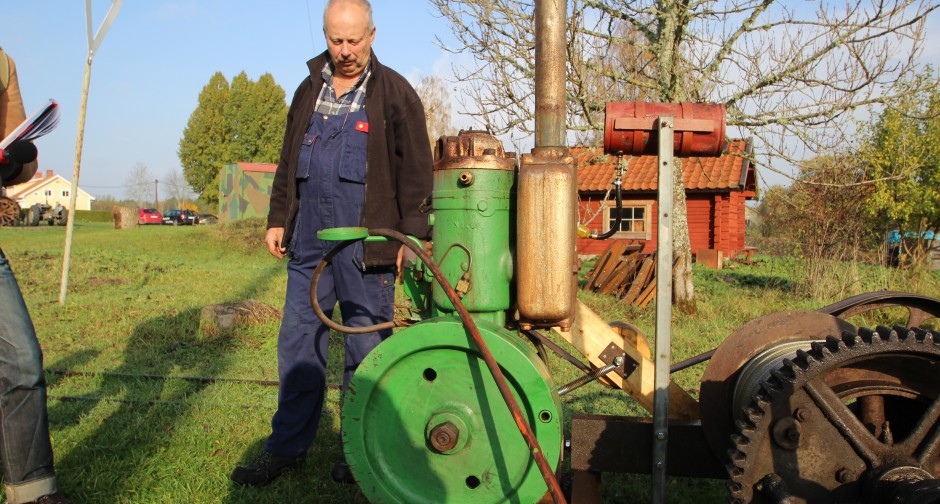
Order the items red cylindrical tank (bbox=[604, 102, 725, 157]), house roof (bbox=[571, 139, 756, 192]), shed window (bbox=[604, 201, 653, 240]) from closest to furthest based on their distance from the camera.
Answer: red cylindrical tank (bbox=[604, 102, 725, 157]) < house roof (bbox=[571, 139, 756, 192]) < shed window (bbox=[604, 201, 653, 240])

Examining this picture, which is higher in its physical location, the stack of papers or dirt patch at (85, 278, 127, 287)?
the stack of papers

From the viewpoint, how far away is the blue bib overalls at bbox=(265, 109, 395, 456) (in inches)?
120

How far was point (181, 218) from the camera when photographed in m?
48.8

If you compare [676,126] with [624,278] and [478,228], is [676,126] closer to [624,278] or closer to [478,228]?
[478,228]

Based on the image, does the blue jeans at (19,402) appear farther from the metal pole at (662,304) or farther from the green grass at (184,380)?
the metal pole at (662,304)

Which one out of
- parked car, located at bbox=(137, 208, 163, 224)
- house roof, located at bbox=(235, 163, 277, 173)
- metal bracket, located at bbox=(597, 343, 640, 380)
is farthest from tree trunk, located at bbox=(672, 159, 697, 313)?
parked car, located at bbox=(137, 208, 163, 224)

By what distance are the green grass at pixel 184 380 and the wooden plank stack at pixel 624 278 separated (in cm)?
43

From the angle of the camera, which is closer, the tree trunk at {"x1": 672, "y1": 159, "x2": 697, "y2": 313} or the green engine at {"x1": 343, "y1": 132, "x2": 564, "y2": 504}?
the green engine at {"x1": 343, "y1": 132, "x2": 564, "y2": 504}

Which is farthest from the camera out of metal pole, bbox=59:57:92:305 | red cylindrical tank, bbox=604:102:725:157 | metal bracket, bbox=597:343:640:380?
metal pole, bbox=59:57:92:305

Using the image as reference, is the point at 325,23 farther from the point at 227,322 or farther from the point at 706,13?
the point at 706,13

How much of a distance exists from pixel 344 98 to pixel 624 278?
785 centimetres

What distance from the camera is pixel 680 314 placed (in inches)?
326

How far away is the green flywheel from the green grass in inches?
34.4

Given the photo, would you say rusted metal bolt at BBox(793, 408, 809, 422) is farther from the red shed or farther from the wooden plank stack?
the red shed
